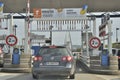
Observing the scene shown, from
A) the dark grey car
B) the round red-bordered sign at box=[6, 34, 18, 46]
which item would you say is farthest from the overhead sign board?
the dark grey car

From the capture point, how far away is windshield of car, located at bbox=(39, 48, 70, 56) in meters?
15.3

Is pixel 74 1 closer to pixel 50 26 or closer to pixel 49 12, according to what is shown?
pixel 49 12

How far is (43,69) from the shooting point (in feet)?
49.7

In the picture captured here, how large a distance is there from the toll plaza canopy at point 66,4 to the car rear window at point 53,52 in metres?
9.15

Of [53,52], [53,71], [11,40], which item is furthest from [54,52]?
[11,40]

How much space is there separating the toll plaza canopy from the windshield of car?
917 cm

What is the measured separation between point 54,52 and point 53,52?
44 millimetres

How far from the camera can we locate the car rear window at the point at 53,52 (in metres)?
15.3

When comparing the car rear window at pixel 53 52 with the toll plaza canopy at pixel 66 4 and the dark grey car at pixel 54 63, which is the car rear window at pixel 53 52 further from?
the toll plaza canopy at pixel 66 4

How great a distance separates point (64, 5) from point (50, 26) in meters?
5.39

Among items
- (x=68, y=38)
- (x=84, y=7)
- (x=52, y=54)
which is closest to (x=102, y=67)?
(x=84, y=7)

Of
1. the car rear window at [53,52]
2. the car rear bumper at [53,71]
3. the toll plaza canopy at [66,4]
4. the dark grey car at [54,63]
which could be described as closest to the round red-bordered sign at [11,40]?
the toll plaza canopy at [66,4]

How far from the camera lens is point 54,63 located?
596 inches

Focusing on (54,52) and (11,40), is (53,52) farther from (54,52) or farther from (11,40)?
(11,40)
